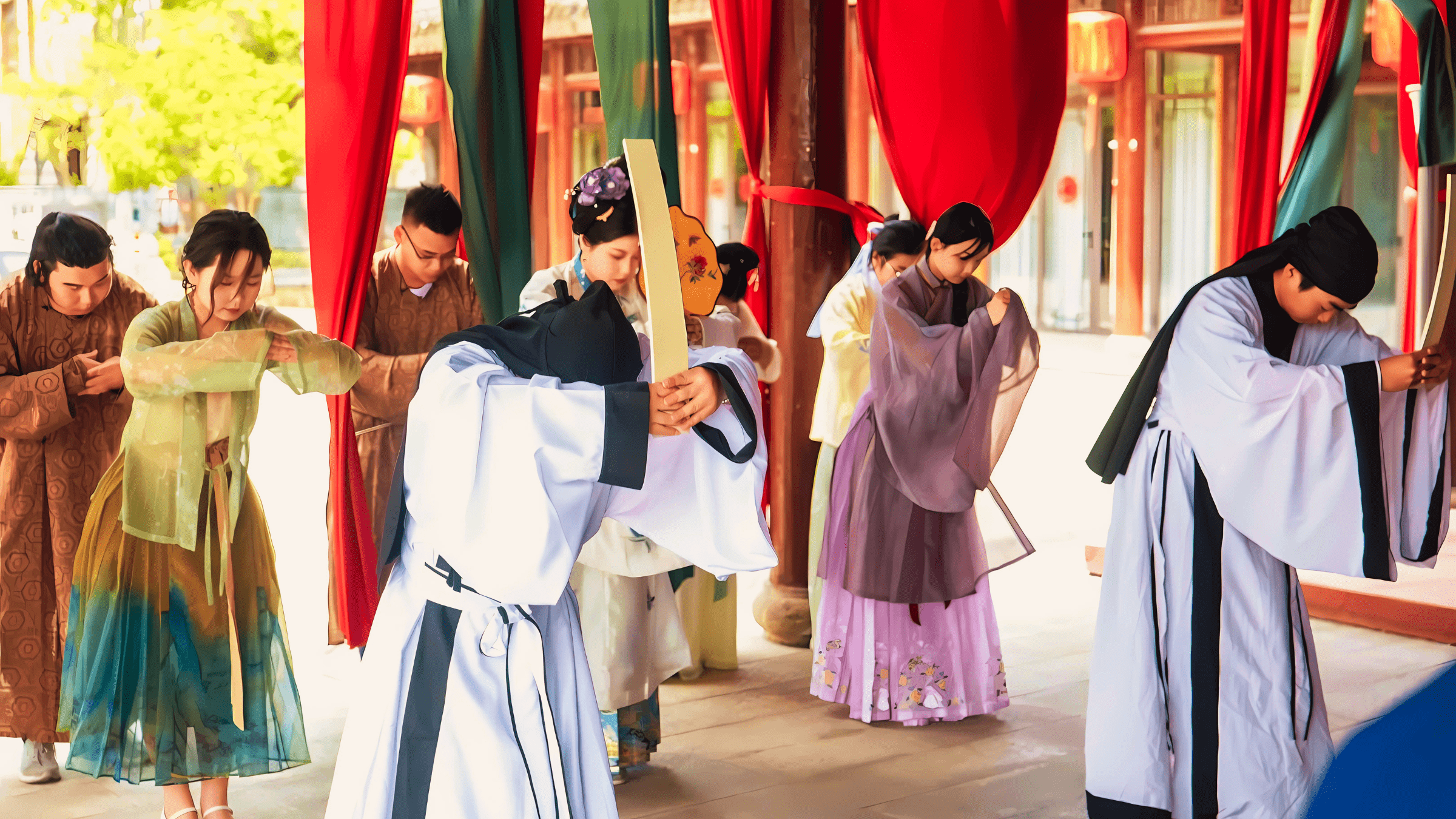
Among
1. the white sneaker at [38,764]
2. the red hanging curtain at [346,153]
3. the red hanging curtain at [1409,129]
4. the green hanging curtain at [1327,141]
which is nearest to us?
the white sneaker at [38,764]

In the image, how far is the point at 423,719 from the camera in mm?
1964

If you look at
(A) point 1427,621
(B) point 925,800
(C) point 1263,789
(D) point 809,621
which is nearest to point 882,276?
(D) point 809,621

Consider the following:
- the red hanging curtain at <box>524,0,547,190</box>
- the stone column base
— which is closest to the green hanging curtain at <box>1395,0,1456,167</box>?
the stone column base

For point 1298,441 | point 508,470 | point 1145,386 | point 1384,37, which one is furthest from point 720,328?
point 1384,37

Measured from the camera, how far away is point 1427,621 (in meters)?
4.67

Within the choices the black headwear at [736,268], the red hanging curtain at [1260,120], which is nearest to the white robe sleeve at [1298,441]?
the black headwear at [736,268]

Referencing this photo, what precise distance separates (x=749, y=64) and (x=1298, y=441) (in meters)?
2.55

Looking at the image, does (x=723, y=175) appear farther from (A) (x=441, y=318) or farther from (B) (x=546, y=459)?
(B) (x=546, y=459)

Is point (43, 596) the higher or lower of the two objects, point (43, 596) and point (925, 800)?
the higher

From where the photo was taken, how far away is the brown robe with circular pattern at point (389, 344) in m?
3.72

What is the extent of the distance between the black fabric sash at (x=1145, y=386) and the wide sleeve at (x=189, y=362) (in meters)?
1.83

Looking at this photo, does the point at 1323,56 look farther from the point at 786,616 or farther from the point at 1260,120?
the point at 786,616

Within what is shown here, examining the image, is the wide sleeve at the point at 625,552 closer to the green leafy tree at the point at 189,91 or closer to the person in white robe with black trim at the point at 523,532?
the person in white robe with black trim at the point at 523,532

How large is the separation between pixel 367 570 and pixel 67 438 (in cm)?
86
